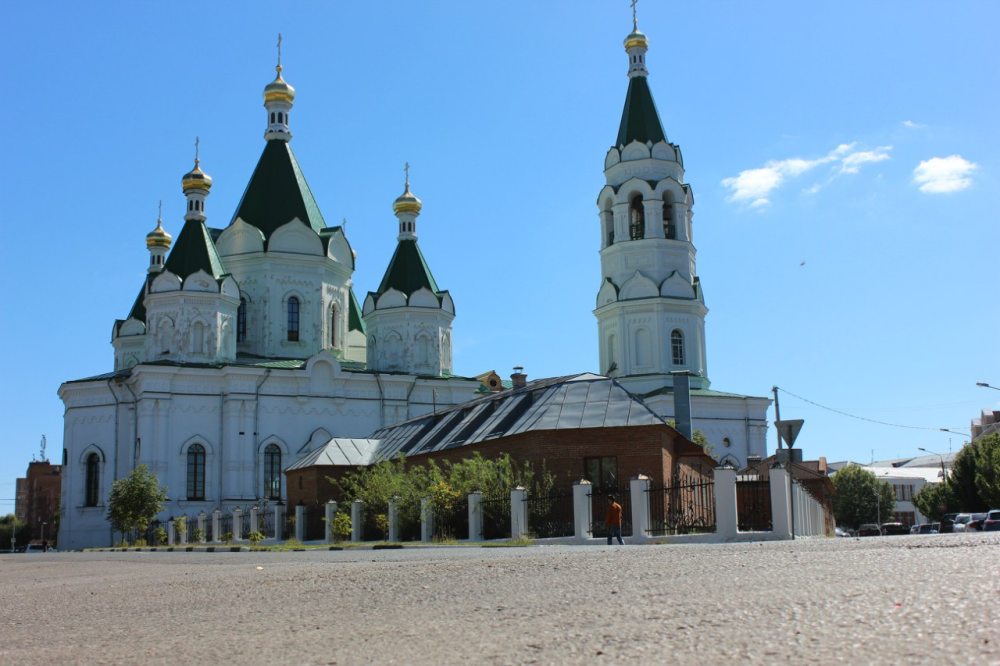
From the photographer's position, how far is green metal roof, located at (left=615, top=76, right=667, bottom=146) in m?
46.1

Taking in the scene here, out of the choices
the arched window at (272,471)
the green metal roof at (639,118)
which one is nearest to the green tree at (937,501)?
the green metal roof at (639,118)

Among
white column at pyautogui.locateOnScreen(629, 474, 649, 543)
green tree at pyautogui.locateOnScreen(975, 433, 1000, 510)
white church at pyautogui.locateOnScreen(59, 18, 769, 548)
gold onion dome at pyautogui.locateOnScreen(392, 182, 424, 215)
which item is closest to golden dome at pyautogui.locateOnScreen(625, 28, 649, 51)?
white church at pyautogui.locateOnScreen(59, 18, 769, 548)

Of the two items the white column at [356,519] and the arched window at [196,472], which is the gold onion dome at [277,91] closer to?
the arched window at [196,472]

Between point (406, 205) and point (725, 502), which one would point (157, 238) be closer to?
point (406, 205)

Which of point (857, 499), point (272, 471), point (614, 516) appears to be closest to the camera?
point (614, 516)

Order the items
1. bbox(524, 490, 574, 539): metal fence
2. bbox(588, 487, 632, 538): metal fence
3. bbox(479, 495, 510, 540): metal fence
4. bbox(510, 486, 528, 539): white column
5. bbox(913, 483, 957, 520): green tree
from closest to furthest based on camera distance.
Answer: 1. bbox(510, 486, 528, 539): white column
2. bbox(588, 487, 632, 538): metal fence
3. bbox(524, 490, 574, 539): metal fence
4. bbox(479, 495, 510, 540): metal fence
5. bbox(913, 483, 957, 520): green tree

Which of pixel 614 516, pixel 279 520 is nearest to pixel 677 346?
pixel 279 520

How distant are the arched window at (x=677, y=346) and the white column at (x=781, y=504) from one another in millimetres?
26193

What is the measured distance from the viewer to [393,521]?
2578 cm

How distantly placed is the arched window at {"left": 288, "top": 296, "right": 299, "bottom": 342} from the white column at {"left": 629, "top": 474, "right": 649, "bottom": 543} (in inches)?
1068

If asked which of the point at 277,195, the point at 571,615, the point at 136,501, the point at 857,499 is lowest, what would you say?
the point at 857,499

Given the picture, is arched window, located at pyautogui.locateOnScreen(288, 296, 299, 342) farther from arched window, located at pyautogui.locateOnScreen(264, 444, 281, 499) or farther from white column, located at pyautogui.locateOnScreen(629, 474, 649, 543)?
white column, located at pyautogui.locateOnScreen(629, 474, 649, 543)

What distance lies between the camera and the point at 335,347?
4631cm

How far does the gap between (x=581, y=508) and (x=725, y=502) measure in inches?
122
